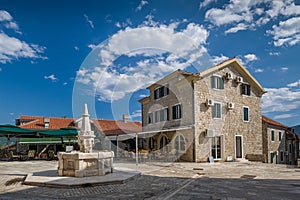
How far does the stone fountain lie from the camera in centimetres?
970

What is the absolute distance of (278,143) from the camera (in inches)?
1003

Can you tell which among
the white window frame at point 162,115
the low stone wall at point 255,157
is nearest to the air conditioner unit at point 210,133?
the white window frame at point 162,115

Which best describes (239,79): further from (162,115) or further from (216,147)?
(162,115)

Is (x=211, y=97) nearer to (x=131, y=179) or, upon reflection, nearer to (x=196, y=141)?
(x=196, y=141)

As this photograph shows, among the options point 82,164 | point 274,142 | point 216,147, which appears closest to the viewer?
point 82,164

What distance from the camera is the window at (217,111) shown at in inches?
772

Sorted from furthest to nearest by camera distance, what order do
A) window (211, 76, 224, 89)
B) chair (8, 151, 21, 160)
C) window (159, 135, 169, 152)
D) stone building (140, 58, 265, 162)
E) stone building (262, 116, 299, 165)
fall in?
stone building (262, 116, 299, 165)
window (159, 135, 169, 152)
window (211, 76, 224, 89)
chair (8, 151, 21, 160)
stone building (140, 58, 265, 162)

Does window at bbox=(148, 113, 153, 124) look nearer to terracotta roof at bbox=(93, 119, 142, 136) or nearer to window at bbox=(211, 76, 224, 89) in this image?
terracotta roof at bbox=(93, 119, 142, 136)

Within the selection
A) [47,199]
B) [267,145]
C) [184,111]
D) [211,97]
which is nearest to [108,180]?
[47,199]

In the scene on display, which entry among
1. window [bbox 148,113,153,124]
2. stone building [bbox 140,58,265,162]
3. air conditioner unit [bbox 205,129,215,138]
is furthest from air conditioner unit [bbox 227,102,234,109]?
window [bbox 148,113,153,124]

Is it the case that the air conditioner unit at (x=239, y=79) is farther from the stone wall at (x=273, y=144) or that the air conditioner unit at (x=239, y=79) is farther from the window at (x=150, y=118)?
the window at (x=150, y=118)

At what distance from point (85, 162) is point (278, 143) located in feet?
72.7

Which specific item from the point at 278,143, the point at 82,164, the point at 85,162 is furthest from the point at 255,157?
the point at 82,164

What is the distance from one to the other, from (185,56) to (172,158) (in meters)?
7.70
